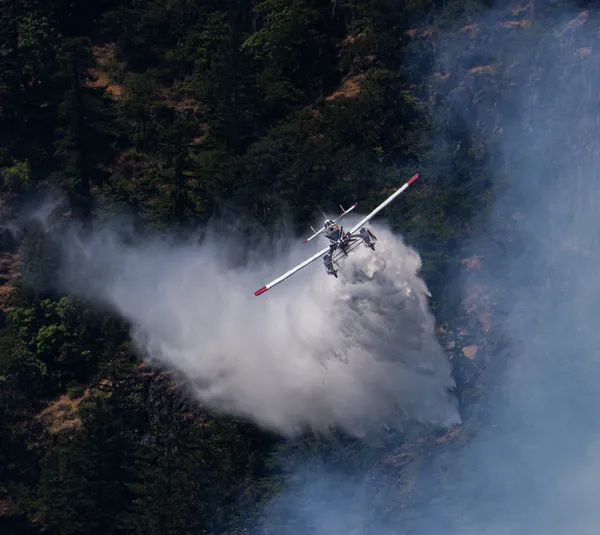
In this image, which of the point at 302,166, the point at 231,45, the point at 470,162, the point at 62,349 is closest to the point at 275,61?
the point at 231,45

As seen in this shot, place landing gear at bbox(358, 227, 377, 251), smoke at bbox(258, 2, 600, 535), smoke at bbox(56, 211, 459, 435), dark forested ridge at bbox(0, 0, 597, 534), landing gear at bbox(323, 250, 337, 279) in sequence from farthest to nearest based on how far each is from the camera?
1. dark forested ridge at bbox(0, 0, 597, 534)
2. smoke at bbox(56, 211, 459, 435)
3. smoke at bbox(258, 2, 600, 535)
4. landing gear at bbox(323, 250, 337, 279)
5. landing gear at bbox(358, 227, 377, 251)

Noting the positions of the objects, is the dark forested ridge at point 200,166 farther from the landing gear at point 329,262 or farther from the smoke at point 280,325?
the landing gear at point 329,262

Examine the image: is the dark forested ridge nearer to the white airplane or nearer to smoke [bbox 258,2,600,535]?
smoke [bbox 258,2,600,535]

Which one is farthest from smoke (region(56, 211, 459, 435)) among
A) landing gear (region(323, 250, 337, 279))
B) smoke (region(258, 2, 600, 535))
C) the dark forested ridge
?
smoke (region(258, 2, 600, 535))

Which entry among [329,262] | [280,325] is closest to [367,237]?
[329,262]

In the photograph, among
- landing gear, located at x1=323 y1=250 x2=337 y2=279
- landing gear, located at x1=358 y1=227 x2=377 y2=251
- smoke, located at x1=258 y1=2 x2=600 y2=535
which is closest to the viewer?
landing gear, located at x1=358 y1=227 x2=377 y2=251

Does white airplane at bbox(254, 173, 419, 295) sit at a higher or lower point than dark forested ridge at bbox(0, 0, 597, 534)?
lower

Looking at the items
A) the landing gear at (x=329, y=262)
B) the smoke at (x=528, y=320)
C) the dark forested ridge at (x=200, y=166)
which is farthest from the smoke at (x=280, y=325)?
the smoke at (x=528, y=320)

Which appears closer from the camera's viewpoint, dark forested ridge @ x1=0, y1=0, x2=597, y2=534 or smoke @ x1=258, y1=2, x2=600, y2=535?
smoke @ x1=258, y1=2, x2=600, y2=535
